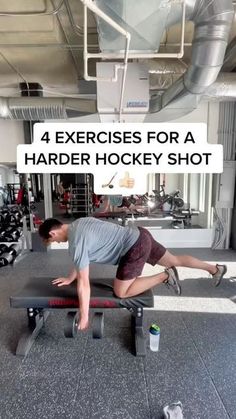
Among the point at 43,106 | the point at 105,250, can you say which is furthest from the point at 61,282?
the point at 43,106

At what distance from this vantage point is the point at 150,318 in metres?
2.55

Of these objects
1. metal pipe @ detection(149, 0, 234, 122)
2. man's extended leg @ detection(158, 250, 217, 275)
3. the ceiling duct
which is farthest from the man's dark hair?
the ceiling duct

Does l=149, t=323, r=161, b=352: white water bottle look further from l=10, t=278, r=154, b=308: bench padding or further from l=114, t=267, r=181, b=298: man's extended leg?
l=114, t=267, r=181, b=298: man's extended leg

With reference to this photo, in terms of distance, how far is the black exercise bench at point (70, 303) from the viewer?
1993 millimetres

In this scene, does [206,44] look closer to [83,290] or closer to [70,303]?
[83,290]

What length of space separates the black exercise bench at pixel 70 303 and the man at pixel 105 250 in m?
0.07

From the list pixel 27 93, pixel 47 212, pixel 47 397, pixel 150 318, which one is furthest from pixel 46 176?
pixel 47 397

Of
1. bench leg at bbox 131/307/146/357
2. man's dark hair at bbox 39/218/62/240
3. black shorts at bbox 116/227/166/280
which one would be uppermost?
man's dark hair at bbox 39/218/62/240

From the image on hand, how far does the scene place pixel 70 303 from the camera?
6.50ft

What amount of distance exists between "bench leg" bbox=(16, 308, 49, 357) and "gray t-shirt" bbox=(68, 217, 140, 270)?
0.71 m

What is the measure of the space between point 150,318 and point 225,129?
3563 millimetres

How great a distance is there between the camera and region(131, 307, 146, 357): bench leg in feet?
6.62

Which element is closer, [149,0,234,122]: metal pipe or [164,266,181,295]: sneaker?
[149,0,234,122]: metal pipe

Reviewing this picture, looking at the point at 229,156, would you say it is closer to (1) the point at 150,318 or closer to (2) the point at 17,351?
(1) the point at 150,318
